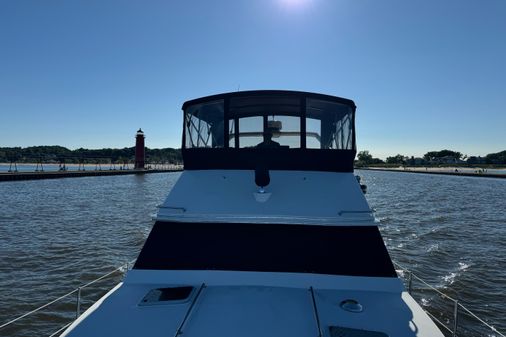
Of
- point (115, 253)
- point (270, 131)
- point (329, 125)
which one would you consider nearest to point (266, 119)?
point (270, 131)

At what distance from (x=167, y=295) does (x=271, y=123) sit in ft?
12.2

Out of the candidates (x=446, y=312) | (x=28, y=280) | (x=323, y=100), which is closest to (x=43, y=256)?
(x=28, y=280)

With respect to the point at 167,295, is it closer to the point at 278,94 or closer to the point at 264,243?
the point at 264,243

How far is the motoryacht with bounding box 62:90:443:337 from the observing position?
368 cm

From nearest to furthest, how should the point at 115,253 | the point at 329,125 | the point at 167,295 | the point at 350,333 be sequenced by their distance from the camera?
the point at 350,333 → the point at 167,295 → the point at 329,125 → the point at 115,253

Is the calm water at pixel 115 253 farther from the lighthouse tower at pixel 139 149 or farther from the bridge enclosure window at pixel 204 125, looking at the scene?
the lighthouse tower at pixel 139 149

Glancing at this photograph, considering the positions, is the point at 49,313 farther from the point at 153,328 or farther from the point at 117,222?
the point at 117,222

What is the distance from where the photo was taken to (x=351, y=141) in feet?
20.6

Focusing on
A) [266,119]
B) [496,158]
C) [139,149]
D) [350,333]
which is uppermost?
[496,158]

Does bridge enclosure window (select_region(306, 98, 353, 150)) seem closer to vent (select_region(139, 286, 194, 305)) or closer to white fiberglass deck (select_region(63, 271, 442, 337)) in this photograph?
white fiberglass deck (select_region(63, 271, 442, 337))

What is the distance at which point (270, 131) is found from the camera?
252 inches

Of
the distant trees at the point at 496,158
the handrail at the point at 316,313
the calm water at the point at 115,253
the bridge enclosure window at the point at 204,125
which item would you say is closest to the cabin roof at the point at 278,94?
the bridge enclosure window at the point at 204,125

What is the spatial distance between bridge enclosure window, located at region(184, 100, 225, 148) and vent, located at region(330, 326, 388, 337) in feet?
13.1

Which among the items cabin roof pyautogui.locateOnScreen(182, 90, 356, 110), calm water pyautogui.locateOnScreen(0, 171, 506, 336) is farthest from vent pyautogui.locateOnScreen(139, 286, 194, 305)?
cabin roof pyautogui.locateOnScreen(182, 90, 356, 110)
